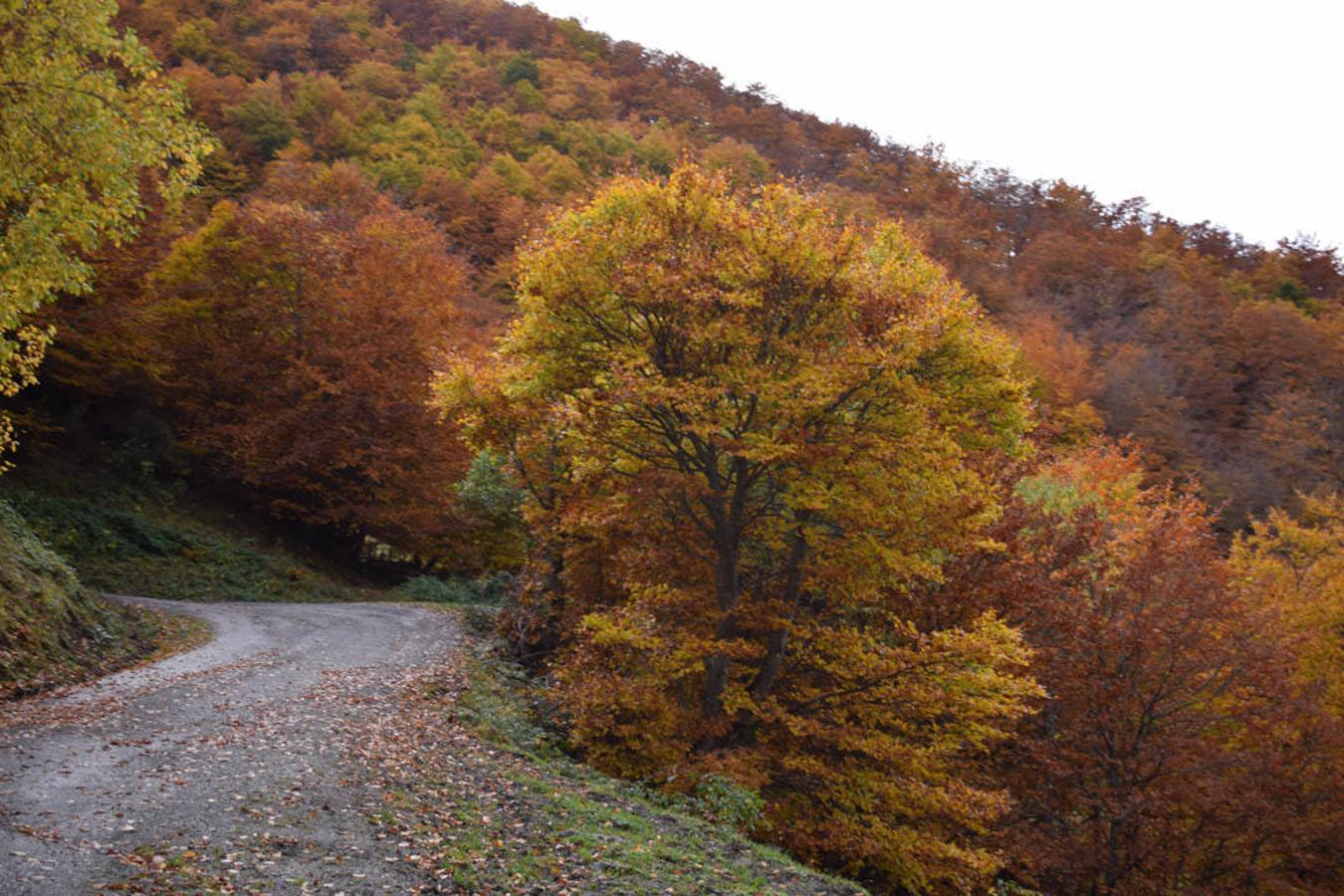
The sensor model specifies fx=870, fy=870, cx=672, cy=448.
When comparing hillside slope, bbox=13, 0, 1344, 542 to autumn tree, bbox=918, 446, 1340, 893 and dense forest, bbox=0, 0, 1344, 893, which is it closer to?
dense forest, bbox=0, 0, 1344, 893

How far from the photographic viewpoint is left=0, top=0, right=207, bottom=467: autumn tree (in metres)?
8.57

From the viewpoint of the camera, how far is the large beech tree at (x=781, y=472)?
45.1 feet

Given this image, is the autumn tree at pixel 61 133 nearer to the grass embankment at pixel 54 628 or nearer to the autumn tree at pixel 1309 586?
the grass embankment at pixel 54 628

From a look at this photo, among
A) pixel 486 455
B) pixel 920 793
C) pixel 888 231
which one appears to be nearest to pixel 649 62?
pixel 486 455

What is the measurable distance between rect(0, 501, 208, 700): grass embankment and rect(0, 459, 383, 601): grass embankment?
15.4 feet

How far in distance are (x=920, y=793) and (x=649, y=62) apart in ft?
343

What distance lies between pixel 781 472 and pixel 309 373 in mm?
19816

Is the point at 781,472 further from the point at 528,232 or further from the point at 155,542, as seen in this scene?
the point at 155,542

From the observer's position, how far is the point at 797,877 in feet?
31.1

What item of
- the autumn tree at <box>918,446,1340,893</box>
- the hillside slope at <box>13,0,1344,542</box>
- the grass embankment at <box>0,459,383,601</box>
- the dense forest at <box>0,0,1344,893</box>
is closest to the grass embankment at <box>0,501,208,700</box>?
the dense forest at <box>0,0,1344,893</box>

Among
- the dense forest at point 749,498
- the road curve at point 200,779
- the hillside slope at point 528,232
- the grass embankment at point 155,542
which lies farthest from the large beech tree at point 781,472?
the grass embankment at point 155,542

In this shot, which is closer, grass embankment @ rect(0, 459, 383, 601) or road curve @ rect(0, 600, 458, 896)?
road curve @ rect(0, 600, 458, 896)

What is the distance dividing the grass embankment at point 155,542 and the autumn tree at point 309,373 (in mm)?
2077

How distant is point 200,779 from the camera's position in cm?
863
